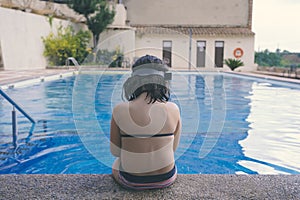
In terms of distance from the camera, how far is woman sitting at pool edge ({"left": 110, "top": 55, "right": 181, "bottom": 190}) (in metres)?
1.66

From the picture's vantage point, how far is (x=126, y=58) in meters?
4.36

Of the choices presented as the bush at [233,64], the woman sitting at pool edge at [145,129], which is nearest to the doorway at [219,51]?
the bush at [233,64]

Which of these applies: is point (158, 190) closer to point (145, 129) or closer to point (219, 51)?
point (145, 129)

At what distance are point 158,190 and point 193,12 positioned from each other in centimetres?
2229

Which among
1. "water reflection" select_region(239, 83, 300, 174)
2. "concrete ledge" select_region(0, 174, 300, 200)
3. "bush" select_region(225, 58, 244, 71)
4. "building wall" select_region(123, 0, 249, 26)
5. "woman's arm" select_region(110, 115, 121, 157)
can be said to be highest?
"building wall" select_region(123, 0, 249, 26)

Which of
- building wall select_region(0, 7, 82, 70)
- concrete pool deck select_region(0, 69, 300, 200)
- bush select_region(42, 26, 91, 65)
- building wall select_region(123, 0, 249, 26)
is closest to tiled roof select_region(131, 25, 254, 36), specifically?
building wall select_region(123, 0, 249, 26)

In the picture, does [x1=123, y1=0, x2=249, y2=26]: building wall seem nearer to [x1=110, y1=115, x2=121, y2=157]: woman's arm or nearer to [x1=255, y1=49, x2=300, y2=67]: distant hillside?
[x1=255, y1=49, x2=300, y2=67]: distant hillside

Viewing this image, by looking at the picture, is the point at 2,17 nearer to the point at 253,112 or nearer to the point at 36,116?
the point at 36,116

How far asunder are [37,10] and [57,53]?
7.45 ft

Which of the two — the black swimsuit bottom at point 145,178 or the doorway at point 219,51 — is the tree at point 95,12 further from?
the black swimsuit bottom at point 145,178

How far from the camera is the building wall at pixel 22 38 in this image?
1274 centimetres

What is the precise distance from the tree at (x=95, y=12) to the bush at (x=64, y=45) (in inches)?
37.2

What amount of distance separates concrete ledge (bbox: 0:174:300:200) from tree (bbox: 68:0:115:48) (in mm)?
16620

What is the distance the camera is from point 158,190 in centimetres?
176
